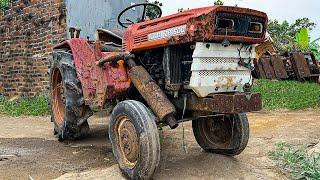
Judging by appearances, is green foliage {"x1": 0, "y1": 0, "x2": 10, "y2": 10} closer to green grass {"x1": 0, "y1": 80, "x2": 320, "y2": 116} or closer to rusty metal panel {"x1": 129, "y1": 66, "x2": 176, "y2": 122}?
green grass {"x1": 0, "y1": 80, "x2": 320, "y2": 116}

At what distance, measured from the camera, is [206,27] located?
308cm

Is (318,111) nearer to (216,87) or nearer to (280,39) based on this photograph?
(216,87)

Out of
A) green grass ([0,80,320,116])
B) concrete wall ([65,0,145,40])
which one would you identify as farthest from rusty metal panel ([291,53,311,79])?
concrete wall ([65,0,145,40])

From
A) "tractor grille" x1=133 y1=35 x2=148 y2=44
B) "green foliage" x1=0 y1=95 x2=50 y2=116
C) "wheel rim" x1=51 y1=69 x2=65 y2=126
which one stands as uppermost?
"tractor grille" x1=133 y1=35 x2=148 y2=44

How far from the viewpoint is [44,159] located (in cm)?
415

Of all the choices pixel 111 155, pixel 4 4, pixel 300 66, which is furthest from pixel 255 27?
pixel 300 66

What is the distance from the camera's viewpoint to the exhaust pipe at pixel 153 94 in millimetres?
3396

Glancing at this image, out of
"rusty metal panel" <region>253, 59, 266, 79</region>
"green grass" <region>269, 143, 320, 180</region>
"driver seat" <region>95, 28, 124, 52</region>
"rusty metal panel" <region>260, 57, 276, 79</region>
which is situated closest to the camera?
"green grass" <region>269, 143, 320, 180</region>

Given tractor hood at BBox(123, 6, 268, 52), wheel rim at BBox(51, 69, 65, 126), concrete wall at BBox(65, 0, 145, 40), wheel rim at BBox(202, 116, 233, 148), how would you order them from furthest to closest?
1. concrete wall at BBox(65, 0, 145, 40)
2. wheel rim at BBox(51, 69, 65, 126)
3. wheel rim at BBox(202, 116, 233, 148)
4. tractor hood at BBox(123, 6, 268, 52)

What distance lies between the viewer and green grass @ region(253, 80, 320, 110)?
8188 mm

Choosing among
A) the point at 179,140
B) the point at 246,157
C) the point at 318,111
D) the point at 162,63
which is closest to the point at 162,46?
the point at 162,63

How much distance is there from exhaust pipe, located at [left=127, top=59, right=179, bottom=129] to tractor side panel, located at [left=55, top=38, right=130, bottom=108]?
17cm

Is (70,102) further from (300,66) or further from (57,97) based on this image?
(300,66)

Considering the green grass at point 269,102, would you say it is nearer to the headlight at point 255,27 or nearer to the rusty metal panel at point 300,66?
the rusty metal panel at point 300,66
